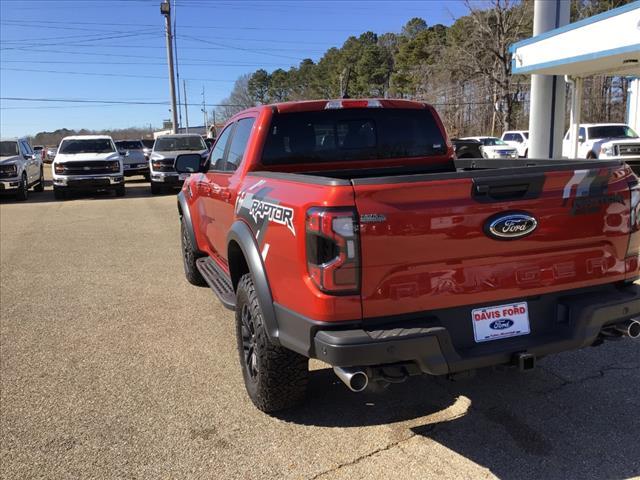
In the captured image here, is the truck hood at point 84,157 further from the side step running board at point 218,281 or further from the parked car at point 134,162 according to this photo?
the side step running board at point 218,281

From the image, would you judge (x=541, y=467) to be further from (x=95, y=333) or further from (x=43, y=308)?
(x=43, y=308)

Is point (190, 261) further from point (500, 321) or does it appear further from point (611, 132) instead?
point (611, 132)

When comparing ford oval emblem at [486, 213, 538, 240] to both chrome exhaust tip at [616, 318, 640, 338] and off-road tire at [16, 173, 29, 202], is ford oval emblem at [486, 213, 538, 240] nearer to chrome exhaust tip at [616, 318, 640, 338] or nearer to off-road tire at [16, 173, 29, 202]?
chrome exhaust tip at [616, 318, 640, 338]

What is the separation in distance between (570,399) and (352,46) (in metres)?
78.2

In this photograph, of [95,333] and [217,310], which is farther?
[217,310]

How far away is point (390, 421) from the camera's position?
3.37 metres

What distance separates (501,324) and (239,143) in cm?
259

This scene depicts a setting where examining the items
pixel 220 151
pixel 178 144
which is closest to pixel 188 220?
pixel 220 151

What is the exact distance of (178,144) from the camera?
1859 centimetres

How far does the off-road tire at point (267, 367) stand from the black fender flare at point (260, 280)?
0.10 m

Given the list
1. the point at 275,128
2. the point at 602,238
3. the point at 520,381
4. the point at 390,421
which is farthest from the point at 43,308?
the point at 602,238

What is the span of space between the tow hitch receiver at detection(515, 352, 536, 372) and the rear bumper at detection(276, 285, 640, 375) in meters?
0.03

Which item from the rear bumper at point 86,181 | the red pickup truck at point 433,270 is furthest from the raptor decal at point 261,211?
the rear bumper at point 86,181

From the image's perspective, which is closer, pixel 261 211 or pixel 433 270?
pixel 433 270
